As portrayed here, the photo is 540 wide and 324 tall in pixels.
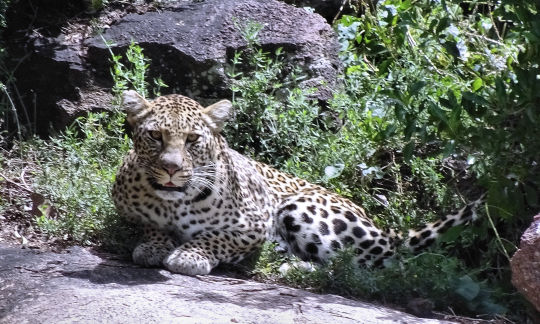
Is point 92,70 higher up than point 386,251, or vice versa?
point 92,70

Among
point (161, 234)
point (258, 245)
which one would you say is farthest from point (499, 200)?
point (161, 234)

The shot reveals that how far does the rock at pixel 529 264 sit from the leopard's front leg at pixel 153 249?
286 cm

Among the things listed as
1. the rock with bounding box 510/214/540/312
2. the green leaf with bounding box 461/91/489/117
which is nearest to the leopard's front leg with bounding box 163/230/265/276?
the green leaf with bounding box 461/91/489/117

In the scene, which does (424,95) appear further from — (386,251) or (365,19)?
(365,19)

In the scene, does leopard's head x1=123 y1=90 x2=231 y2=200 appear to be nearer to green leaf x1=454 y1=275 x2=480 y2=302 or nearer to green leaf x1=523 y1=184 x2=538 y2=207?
green leaf x1=454 y1=275 x2=480 y2=302

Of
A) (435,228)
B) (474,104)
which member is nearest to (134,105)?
(474,104)

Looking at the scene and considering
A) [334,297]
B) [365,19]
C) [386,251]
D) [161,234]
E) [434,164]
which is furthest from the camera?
[365,19]

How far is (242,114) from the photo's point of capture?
34.8 ft

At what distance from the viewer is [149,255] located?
817 cm

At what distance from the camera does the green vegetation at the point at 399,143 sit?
7715 mm

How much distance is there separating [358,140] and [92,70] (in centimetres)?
304

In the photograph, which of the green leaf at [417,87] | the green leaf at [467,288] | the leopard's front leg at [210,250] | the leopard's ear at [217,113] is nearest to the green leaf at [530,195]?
the green leaf at [467,288]

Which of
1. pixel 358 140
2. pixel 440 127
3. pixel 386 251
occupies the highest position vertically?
pixel 440 127

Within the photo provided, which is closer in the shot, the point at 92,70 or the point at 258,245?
the point at 258,245
